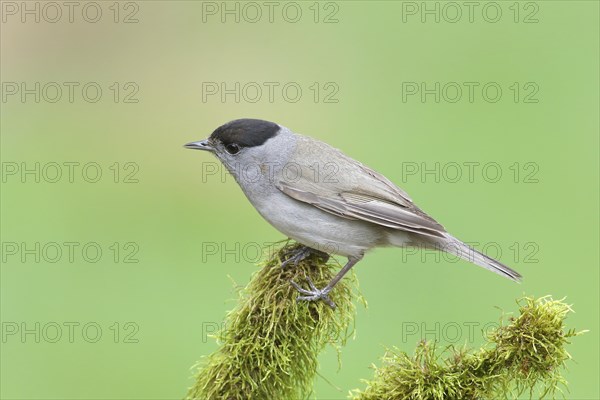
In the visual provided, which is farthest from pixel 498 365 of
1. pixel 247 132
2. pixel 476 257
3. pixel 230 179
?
pixel 230 179

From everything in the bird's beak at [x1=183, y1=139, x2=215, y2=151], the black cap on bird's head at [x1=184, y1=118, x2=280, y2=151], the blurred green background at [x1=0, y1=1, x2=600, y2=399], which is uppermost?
the black cap on bird's head at [x1=184, y1=118, x2=280, y2=151]

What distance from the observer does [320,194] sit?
23.6 feet

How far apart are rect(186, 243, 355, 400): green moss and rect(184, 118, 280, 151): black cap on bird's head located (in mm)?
1792

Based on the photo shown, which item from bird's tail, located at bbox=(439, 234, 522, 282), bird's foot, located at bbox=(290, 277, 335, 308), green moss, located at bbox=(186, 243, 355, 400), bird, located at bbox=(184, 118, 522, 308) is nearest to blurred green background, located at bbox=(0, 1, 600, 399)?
bird's tail, located at bbox=(439, 234, 522, 282)

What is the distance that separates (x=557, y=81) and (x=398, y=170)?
4.21m

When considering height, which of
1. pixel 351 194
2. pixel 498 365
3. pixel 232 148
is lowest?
pixel 498 365

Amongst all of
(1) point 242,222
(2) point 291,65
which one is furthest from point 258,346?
(2) point 291,65

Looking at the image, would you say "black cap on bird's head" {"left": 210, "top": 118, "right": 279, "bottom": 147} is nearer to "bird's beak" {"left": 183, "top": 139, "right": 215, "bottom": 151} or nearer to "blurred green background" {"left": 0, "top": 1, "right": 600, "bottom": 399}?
"bird's beak" {"left": 183, "top": 139, "right": 215, "bottom": 151}

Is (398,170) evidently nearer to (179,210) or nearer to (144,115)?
(179,210)

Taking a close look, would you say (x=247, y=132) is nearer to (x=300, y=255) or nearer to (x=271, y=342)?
(x=300, y=255)

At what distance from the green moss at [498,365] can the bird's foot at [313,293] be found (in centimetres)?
83

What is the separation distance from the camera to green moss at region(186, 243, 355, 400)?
196 inches

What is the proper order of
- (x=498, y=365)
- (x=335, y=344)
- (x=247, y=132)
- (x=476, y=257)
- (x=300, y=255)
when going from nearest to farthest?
(x=498, y=365) → (x=335, y=344) → (x=300, y=255) → (x=476, y=257) → (x=247, y=132)

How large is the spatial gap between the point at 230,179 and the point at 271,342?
9.45 m
